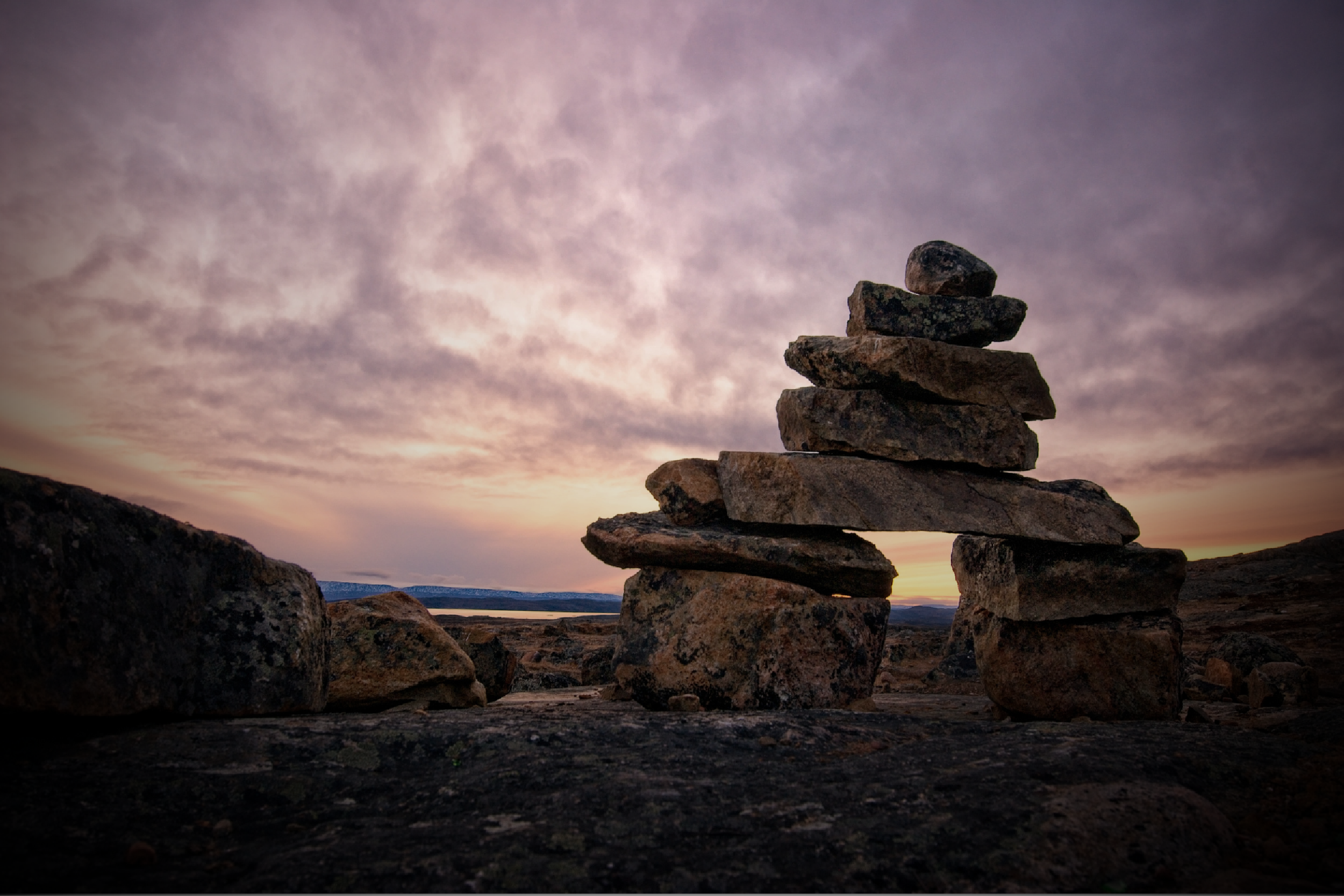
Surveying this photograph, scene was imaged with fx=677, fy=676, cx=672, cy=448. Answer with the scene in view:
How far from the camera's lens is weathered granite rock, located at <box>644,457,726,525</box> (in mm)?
8273

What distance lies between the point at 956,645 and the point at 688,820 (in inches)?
500

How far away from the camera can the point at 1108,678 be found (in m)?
7.43

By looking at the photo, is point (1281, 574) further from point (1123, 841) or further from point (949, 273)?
point (1123, 841)

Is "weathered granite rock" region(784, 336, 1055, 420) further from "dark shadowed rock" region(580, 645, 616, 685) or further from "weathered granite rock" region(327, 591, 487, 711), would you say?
"dark shadowed rock" region(580, 645, 616, 685)

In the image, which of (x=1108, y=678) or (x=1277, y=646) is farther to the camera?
(x=1277, y=646)

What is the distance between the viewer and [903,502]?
7566 mm

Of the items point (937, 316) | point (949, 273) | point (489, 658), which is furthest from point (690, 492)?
point (949, 273)

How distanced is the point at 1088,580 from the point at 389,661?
7634 millimetres

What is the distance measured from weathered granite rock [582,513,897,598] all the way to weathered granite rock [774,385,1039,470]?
43.8 inches

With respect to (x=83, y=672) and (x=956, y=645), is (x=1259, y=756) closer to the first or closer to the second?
(x=83, y=672)

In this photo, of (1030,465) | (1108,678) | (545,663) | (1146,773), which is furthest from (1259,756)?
(545,663)

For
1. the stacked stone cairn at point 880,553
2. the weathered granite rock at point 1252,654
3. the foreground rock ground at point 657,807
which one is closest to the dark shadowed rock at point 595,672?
the stacked stone cairn at point 880,553

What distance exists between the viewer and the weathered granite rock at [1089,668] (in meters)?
7.27

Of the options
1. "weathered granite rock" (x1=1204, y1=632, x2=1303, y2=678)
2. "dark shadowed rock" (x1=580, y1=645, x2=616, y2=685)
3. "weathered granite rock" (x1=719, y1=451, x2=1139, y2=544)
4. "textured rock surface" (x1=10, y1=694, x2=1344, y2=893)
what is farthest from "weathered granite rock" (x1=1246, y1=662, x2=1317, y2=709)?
"dark shadowed rock" (x1=580, y1=645, x2=616, y2=685)
